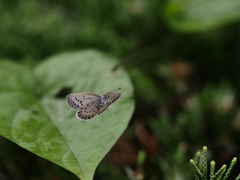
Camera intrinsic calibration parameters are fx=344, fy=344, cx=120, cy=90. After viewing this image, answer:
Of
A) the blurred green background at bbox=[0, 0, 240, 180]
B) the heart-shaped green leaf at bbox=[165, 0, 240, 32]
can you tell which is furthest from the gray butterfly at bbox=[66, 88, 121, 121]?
the heart-shaped green leaf at bbox=[165, 0, 240, 32]

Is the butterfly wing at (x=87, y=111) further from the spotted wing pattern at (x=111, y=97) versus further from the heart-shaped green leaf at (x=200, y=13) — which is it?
the heart-shaped green leaf at (x=200, y=13)

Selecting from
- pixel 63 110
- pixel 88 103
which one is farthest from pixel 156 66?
pixel 88 103

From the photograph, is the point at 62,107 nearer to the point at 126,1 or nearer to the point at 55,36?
the point at 55,36

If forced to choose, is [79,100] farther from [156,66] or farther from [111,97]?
[156,66]

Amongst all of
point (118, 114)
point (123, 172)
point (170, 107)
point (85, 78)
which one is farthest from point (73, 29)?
point (118, 114)

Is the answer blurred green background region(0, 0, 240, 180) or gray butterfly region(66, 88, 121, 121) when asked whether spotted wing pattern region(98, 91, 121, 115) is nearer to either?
gray butterfly region(66, 88, 121, 121)

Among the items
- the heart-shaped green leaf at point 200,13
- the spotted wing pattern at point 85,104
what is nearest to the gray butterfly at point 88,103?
the spotted wing pattern at point 85,104

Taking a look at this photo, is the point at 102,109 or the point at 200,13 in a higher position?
the point at 200,13
